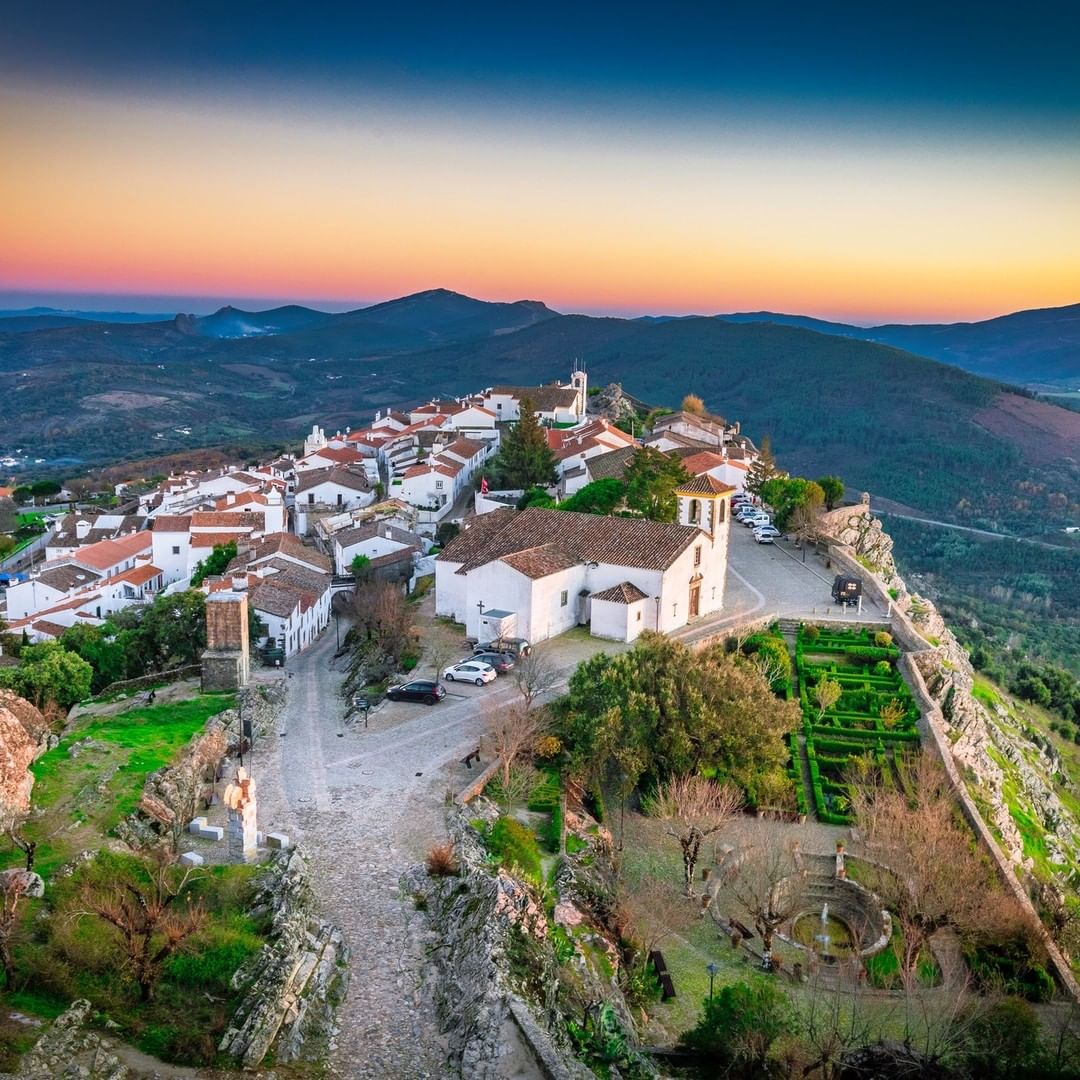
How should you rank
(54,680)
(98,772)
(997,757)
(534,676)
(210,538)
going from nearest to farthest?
(98,772) < (534,676) < (54,680) < (997,757) < (210,538)

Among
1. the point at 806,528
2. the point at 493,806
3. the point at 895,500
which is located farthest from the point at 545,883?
the point at 895,500

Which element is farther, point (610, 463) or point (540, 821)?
point (610, 463)

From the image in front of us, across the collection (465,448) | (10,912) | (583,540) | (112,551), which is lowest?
(112,551)

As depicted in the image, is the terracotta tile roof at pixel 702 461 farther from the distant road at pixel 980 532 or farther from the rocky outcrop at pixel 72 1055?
the distant road at pixel 980 532

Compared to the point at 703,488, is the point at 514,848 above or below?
below

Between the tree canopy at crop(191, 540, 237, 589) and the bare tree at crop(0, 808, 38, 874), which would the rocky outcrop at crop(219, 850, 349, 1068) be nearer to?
the bare tree at crop(0, 808, 38, 874)

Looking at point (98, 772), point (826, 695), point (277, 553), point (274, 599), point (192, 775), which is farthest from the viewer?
point (277, 553)

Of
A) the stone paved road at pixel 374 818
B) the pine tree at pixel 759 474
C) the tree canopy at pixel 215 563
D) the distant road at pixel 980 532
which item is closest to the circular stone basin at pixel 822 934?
the stone paved road at pixel 374 818

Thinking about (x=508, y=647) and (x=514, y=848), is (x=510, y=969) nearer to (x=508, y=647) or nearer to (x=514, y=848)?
(x=514, y=848)

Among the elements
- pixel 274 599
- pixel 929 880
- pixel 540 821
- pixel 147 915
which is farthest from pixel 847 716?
pixel 147 915
